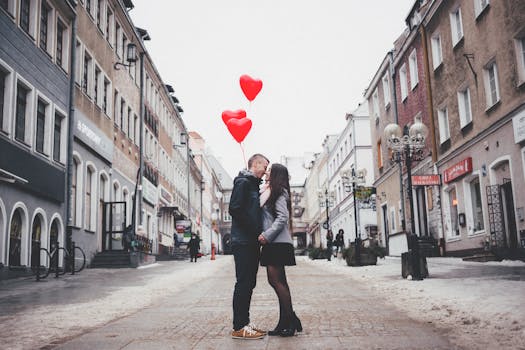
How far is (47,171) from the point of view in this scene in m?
19.5

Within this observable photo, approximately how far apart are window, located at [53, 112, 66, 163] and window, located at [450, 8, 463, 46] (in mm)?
14568

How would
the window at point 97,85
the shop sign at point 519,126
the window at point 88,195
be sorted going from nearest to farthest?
the shop sign at point 519,126, the window at point 88,195, the window at point 97,85

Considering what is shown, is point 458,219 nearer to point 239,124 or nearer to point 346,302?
point 239,124

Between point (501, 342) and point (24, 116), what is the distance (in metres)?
16.2

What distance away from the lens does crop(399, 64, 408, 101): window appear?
30322 millimetres

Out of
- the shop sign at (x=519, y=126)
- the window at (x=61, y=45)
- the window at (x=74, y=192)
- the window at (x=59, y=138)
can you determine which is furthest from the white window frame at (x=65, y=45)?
the shop sign at (x=519, y=126)

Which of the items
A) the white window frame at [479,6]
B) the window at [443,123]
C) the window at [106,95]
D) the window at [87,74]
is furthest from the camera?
the window at [106,95]

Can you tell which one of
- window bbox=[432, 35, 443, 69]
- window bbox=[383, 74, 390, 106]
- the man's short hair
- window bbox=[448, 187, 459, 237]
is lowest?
the man's short hair

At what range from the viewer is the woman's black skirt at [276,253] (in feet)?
20.3

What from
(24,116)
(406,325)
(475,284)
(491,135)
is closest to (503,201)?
(491,135)

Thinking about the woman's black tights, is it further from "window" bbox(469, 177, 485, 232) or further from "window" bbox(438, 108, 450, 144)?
"window" bbox(438, 108, 450, 144)

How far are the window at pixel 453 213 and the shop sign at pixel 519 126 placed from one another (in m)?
6.40

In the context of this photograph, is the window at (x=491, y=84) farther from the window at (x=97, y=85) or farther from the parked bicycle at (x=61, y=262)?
the window at (x=97, y=85)

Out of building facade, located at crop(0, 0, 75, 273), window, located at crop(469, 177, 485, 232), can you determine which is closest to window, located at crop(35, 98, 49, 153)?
building facade, located at crop(0, 0, 75, 273)
